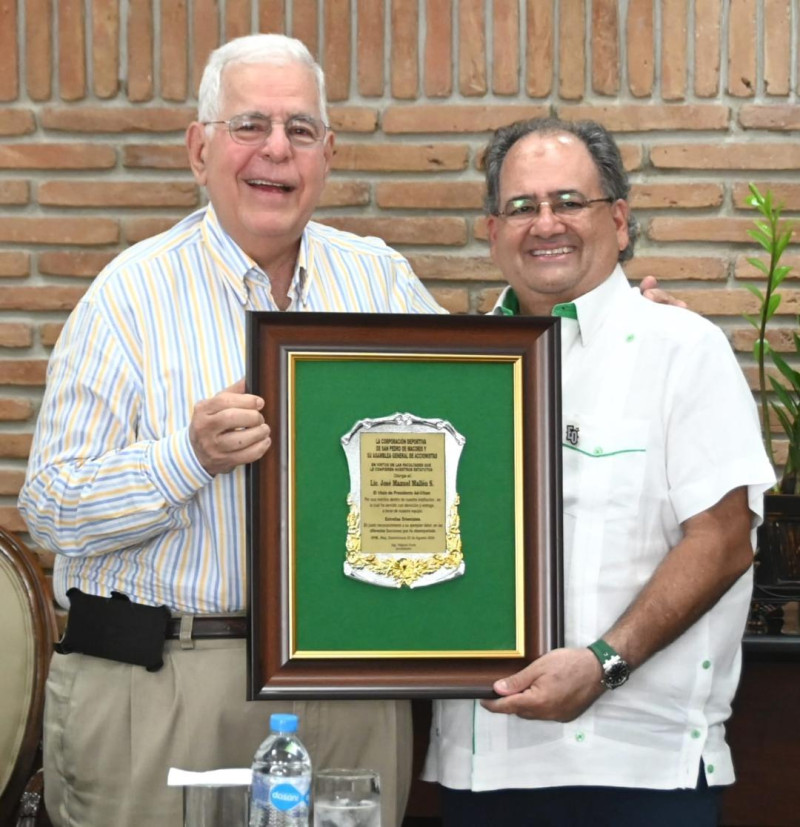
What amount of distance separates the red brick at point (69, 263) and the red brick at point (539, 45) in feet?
3.73

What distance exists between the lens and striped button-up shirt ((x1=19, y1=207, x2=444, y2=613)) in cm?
202

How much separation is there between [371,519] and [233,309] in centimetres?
51

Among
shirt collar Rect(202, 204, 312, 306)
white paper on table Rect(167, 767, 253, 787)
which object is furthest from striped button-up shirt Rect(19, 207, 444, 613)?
white paper on table Rect(167, 767, 253, 787)

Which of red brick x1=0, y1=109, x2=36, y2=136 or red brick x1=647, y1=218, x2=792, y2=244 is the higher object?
red brick x1=0, y1=109, x2=36, y2=136

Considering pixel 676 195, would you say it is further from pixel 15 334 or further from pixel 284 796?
pixel 284 796

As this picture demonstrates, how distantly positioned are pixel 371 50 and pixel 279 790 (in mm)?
2050

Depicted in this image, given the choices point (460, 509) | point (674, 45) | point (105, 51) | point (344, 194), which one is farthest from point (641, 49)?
point (460, 509)

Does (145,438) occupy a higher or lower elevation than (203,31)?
lower

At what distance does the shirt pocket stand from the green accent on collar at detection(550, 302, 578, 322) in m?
0.19

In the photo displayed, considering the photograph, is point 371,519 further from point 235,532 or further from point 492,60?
point 492,60

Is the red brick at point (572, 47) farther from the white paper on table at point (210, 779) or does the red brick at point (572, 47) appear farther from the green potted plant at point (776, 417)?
the white paper on table at point (210, 779)

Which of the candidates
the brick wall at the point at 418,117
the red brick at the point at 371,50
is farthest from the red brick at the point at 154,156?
the red brick at the point at 371,50

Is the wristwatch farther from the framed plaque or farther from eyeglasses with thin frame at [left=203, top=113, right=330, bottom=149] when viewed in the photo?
eyeglasses with thin frame at [left=203, top=113, right=330, bottom=149]

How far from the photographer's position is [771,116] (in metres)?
3.13
